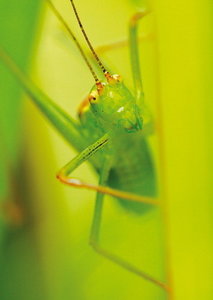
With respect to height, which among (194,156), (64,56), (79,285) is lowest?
(79,285)

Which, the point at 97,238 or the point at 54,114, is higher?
the point at 54,114

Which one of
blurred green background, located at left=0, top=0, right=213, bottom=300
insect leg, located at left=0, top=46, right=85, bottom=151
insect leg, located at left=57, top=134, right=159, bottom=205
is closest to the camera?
blurred green background, located at left=0, top=0, right=213, bottom=300

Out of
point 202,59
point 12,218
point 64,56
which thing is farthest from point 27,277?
point 202,59

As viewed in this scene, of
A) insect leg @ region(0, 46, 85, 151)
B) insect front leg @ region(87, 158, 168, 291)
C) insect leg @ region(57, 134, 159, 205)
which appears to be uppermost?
insect leg @ region(0, 46, 85, 151)

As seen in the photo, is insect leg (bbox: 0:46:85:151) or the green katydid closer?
the green katydid

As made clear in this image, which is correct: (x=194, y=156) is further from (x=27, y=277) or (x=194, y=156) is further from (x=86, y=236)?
(x=27, y=277)

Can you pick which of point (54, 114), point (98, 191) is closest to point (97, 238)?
point (98, 191)

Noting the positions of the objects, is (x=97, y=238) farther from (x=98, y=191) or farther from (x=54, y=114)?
(x=54, y=114)
